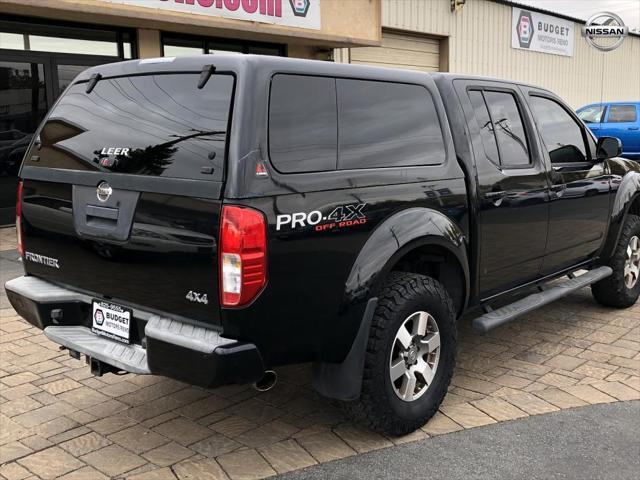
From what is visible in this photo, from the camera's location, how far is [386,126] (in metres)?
3.40

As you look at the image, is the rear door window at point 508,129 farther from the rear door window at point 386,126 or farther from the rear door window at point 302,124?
the rear door window at point 302,124

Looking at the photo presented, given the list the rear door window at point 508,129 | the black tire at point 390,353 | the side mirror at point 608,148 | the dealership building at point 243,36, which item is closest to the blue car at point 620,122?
the dealership building at point 243,36

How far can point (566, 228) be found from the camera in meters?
4.71

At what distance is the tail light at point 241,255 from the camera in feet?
8.68

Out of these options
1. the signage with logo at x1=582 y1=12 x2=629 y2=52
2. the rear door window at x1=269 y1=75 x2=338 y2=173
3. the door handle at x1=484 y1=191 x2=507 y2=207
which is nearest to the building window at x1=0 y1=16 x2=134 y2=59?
the rear door window at x1=269 y1=75 x2=338 y2=173

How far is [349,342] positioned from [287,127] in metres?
1.02

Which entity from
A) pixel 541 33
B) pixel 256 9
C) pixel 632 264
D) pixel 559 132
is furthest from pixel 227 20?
pixel 541 33

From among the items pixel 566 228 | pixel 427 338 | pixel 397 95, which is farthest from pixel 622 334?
pixel 397 95

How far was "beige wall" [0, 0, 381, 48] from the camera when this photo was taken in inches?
348

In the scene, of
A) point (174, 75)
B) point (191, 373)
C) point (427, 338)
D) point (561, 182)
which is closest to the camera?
point (191, 373)

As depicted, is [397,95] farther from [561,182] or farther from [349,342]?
[561,182]

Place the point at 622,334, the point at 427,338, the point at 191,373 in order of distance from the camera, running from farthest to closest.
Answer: the point at 622,334 → the point at 427,338 → the point at 191,373

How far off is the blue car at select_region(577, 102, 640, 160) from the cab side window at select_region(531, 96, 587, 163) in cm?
1137

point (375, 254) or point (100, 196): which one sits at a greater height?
point (100, 196)
